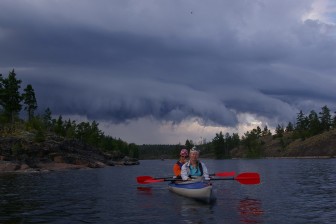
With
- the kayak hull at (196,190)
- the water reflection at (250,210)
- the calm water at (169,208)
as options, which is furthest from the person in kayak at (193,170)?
the water reflection at (250,210)

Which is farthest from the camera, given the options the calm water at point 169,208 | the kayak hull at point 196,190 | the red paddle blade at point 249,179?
the red paddle blade at point 249,179

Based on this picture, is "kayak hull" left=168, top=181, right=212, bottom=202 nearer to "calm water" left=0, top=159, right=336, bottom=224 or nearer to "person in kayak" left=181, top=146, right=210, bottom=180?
"calm water" left=0, top=159, right=336, bottom=224

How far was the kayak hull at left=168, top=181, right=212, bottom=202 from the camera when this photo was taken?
26.1m

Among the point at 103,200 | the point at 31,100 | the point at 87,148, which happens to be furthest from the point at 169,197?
the point at 31,100

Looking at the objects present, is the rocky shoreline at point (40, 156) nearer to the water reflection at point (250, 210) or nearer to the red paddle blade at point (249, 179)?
the red paddle blade at point (249, 179)

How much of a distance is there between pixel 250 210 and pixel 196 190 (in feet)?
14.8

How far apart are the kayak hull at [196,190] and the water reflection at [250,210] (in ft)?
7.29

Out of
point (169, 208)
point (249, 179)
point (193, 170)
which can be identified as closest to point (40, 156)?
point (249, 179)

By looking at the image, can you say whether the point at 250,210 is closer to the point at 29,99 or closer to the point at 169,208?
the point at 169,208

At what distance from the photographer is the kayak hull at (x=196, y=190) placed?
26.1m

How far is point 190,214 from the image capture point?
890 inches

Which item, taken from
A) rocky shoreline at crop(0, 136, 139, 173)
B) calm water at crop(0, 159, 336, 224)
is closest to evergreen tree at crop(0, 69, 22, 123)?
rocky shoreline at crop(0, 136, 139, 173)

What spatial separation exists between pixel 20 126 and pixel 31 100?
18660mm

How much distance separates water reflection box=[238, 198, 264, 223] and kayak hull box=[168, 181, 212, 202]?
2223mm
